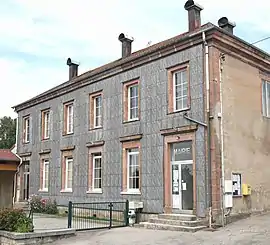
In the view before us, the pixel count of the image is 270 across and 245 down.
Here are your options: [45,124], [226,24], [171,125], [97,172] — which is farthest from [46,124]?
[226,24]

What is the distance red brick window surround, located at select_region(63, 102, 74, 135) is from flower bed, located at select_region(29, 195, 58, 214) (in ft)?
13.4

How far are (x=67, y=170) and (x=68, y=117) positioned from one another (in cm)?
305

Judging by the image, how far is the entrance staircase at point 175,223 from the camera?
14.1 m

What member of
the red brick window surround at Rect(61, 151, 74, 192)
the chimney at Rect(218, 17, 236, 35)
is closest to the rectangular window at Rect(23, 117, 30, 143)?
the red brick window surround at Rect(61, 151, 74, 192)

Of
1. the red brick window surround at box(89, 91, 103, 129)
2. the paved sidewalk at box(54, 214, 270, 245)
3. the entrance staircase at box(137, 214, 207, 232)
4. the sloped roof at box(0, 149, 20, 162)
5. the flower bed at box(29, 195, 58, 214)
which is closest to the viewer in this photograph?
the paved sidewalk at box(54, 214, 270, 245)

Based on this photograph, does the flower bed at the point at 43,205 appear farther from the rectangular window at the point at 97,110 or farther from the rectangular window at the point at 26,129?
the rectangular window at the point at 97,110

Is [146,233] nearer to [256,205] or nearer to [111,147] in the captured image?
[256,205]

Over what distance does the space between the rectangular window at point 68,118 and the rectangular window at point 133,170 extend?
5998mm

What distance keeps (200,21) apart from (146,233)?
912 cm

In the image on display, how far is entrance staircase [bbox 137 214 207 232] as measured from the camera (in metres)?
14.1

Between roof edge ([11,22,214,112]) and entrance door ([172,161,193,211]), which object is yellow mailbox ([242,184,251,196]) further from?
roof edge ([11,22,214,112])

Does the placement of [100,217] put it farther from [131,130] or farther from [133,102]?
[133,102]

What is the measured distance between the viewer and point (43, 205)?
78.2 ft

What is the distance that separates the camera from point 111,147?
64.5 feet
